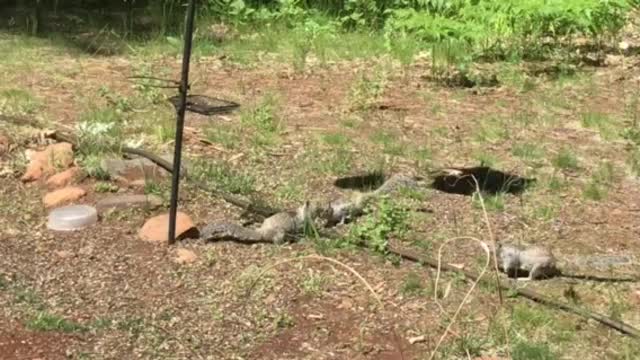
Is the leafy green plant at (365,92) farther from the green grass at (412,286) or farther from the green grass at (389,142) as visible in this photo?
the green grass at (412,286)

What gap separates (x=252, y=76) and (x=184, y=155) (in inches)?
69.5

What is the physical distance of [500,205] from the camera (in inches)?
203

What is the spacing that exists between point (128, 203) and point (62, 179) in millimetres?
481

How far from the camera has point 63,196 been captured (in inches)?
198

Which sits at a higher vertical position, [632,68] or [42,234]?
[632,68]

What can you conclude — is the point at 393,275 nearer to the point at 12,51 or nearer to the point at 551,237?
the point at 551,237

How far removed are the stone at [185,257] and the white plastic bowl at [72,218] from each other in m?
0.51

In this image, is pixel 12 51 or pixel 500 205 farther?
pixel 12 51

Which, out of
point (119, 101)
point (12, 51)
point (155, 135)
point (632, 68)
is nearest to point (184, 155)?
point (155, 135)

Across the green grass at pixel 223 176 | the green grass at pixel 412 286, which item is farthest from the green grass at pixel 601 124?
the green grass at pixel 412 286

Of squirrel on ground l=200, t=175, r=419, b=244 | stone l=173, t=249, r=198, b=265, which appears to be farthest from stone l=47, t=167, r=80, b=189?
stone l=173, t=249, r=198, b=265

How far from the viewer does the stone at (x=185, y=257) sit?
14.5 ft

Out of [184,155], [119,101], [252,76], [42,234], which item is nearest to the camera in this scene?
[42,234]

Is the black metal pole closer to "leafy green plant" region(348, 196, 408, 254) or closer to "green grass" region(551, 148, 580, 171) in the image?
"leafy green plant" region(348, 196, 408, 254)
